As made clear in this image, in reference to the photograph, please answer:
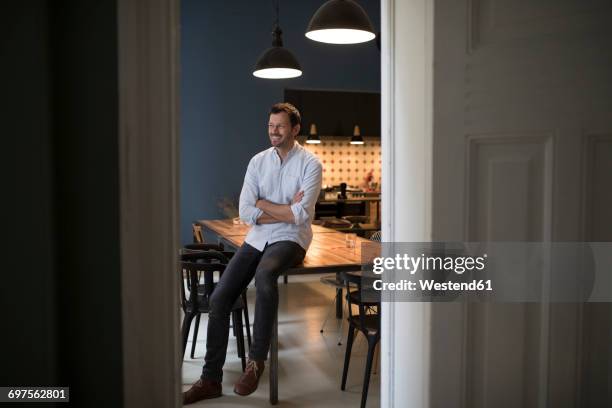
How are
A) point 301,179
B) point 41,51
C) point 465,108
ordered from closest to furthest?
point 41,51 → point 465,108 → point 301,179

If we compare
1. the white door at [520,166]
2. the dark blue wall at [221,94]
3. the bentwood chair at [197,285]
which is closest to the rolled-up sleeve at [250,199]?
the bentwood chair at [197,285]

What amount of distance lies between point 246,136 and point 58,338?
793 centimetres

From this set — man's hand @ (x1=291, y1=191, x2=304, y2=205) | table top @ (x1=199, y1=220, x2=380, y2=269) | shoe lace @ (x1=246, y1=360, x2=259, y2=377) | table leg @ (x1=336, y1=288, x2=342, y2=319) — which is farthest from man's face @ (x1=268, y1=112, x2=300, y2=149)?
table leg @ (x1=336, y1=288, x2=342, y2=319)

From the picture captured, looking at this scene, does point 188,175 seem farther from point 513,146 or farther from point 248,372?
point 513,146

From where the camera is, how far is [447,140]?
1812 millimetres

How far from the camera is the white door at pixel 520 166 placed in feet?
5.88

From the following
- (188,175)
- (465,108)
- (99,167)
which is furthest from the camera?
(188,175)

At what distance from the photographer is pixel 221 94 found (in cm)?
912

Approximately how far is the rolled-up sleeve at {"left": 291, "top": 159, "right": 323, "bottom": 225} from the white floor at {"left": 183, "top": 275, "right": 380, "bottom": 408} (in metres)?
1.06

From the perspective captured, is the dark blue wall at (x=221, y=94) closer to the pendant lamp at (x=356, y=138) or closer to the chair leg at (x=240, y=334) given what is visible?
the pendant lamp at (x=356, y=138)

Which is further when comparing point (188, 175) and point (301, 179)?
point (188, 175)

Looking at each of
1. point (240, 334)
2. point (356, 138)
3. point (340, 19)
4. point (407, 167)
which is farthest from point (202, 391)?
point (356, 138)

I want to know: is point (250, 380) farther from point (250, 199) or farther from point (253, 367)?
point (250, 199)

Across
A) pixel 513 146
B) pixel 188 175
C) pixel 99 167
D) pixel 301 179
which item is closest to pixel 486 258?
pixel 513 146
